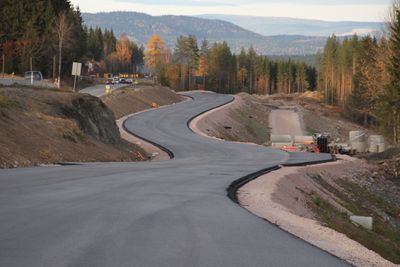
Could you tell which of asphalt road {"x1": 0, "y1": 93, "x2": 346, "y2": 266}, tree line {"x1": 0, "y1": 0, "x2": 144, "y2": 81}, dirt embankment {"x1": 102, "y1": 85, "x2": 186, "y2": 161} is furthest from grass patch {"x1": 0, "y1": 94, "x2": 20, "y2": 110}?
tree line {"x1": 0, "y1": 0, "x2": 144, "y2": 81}

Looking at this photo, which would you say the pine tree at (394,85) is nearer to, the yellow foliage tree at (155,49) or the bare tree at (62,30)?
the bare tree at (62,30)

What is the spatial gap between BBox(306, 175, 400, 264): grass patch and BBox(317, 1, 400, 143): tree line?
31801 mm

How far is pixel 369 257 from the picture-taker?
9.82 meters

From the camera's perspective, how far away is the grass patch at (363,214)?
15367 millimetres

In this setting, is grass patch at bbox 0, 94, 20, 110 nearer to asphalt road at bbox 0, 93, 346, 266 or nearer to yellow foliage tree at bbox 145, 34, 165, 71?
asphalt road at bbox 0, 93, 346, 266

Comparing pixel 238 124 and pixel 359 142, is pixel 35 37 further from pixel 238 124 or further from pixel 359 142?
pixel 359 142

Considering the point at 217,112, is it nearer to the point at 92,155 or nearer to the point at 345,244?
the point at 92,155

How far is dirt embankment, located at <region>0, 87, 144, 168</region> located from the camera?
78.5ft

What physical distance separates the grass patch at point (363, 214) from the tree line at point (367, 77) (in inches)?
1252

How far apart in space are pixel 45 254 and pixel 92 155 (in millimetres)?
20582

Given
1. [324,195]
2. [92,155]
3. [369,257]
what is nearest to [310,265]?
[369,257]

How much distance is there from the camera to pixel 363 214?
2464 centimetres

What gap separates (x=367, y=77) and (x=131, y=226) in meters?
88.1

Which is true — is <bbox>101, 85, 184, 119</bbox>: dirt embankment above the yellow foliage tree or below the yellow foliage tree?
below
